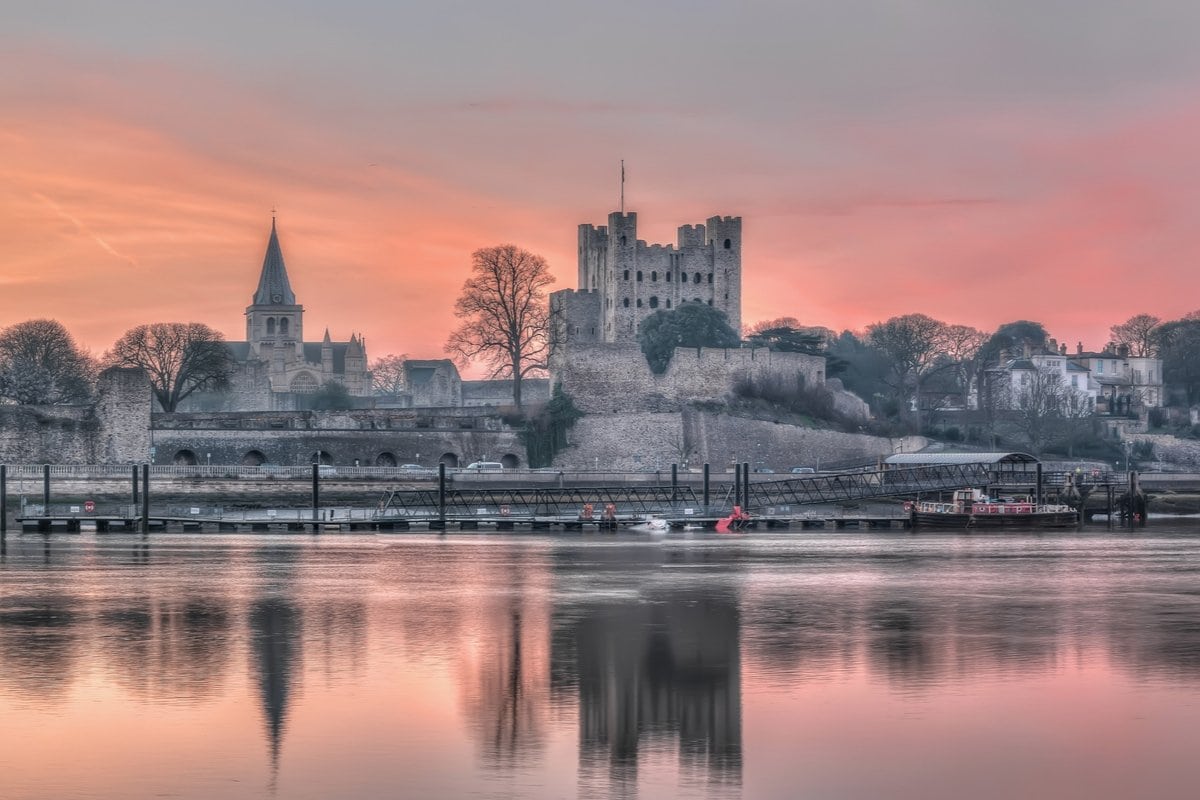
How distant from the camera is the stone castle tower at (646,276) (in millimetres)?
80812

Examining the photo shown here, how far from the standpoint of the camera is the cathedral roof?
365 ft

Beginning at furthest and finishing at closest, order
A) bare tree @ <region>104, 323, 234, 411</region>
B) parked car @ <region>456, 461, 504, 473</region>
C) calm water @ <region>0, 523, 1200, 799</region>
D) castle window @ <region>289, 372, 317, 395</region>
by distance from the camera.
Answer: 1. castle window @ <region>289, 372, 317, 395</region>
2. bare tree @ <region>104, 323, 234, 411</region>
3. parked car @ <region>456, 461, 504, 473</region>
4. calm water @ <region>0, 523, 1200, 799</region>

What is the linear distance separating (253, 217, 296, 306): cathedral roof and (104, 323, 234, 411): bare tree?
36.2m

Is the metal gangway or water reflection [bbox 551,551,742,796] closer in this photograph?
water reflection [bbox 551,551,742,796]

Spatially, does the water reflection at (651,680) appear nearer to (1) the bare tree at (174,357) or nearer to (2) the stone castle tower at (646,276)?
Result: (1) the bare tree at (174,357)

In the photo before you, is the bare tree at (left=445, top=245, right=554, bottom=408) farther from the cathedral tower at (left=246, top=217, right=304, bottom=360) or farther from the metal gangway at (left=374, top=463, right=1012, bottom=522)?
the cathedral tower at (left=246, top=217, right=304, bottom=360)

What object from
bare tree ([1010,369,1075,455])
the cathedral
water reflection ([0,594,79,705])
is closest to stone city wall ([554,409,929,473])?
bare tree ([1010,369,1075,455])

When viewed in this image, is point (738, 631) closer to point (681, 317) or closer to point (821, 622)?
point (821, 622)

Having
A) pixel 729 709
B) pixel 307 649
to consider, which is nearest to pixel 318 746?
pixel 729 709

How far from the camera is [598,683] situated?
15.8 meters

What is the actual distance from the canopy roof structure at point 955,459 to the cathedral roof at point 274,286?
2596 inches

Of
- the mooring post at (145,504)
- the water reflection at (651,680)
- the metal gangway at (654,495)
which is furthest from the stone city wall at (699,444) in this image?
the water reflection at (651,680)

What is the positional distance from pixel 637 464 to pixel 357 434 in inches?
393

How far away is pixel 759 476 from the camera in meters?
54.8
